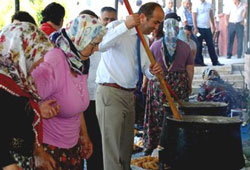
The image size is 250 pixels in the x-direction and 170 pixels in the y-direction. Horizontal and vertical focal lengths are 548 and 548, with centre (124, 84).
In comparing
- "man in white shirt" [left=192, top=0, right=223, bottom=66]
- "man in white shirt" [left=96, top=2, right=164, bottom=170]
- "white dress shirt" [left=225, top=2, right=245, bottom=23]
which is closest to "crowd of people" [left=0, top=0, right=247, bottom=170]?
"man in white shirt" [left=96, top=2, right=164, bottom=170]

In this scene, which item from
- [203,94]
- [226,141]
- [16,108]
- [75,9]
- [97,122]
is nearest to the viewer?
[16,108]

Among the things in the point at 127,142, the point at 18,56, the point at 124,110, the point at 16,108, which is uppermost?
the point at 18,56

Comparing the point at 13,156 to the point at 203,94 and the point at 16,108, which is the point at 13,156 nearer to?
the point at 16,108

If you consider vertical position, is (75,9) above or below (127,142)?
above

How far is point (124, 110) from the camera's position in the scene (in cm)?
530

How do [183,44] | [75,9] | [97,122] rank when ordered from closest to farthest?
[97,122] < [183,44] < [75,9]

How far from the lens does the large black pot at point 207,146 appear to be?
13.7 ft

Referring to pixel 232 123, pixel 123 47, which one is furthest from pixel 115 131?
pixel 232 123

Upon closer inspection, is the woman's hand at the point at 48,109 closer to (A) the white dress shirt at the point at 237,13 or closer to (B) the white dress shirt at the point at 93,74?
(B) the white dress shirt at the point at 93,74

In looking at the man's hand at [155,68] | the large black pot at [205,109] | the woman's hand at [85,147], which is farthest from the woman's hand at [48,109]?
the large black pot at [205,109]

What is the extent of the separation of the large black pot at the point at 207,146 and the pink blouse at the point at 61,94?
3.82ft

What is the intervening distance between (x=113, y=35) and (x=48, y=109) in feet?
6.95

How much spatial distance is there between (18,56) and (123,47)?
8.17 feet

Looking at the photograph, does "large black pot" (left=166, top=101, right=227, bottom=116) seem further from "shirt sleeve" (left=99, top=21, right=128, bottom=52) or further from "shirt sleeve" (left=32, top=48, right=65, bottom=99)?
"shirt sleeve" (left=32, top=48, right=65, bottom=99)
